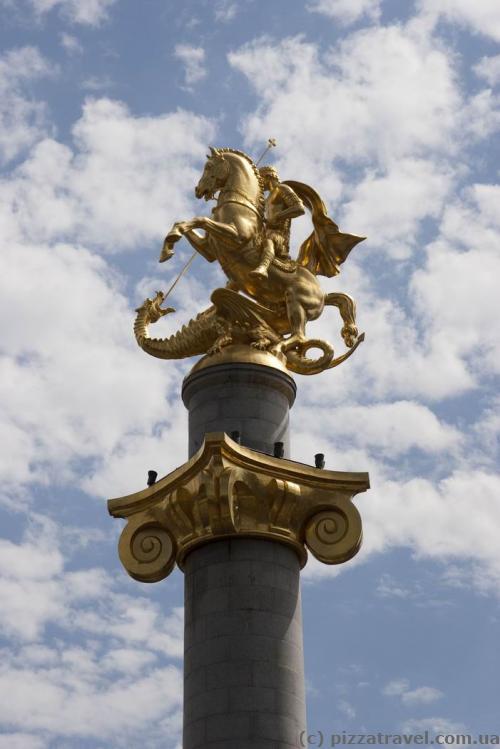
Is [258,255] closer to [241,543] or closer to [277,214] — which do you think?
[277,214]

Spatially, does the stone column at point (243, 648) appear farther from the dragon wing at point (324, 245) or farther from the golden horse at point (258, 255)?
the dragon wing at point (324, 245)

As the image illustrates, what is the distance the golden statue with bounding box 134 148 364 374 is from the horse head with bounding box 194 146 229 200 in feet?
0.09

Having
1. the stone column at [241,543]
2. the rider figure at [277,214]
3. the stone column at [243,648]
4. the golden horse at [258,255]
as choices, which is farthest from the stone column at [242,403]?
the rider figure at [277,214]

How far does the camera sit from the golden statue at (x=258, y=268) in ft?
113

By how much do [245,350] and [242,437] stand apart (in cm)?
276

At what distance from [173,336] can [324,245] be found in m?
5.46

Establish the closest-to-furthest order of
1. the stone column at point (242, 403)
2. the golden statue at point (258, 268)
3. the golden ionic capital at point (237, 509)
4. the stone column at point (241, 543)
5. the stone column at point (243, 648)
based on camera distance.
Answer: the stone column at point (243, 648) < the stone column at point (241, 543) < the golden ionic capital at point (237, 509) < the stone column at point (242, 403) < the golden statue at point (258, 268)

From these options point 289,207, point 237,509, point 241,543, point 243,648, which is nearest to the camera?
point 243,648

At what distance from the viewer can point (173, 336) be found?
3566cm

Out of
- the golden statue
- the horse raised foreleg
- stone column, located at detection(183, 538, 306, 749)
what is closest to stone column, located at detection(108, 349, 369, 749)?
stone column, located at detection(183, 538, 306, 749)

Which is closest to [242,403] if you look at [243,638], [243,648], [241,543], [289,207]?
[241,543]

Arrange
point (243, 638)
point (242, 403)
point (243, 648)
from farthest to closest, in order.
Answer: point (242, 403)
point (243, 638)
point (243, 648)

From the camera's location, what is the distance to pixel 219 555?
30219 millimetres

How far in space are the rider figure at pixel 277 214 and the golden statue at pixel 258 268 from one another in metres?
0.03
